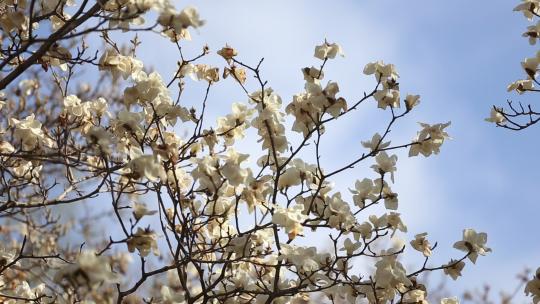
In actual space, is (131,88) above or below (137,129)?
above

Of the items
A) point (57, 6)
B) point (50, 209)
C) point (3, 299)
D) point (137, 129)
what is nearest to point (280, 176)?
point (137, 129)

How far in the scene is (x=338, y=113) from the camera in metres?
2.66

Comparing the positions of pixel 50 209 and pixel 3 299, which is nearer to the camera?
pixel 3 299

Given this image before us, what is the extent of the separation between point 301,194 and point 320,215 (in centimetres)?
13

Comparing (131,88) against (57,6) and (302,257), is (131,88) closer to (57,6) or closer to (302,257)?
(57,6)

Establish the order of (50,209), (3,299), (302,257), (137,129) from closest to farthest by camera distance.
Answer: (302,257), (137,129), (3,299), (50,209)

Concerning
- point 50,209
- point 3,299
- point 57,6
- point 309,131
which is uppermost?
point 50,209

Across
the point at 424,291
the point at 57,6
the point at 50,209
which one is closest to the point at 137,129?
the point at 57,6

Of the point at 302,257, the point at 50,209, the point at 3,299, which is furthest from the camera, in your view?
the point at 50,209

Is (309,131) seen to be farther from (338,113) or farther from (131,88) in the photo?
(131,88)

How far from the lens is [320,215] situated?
266 centimetres

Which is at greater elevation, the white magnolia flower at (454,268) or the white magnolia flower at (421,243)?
the white magnolia flower at (421,243)

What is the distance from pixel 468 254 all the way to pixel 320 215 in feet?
2.28

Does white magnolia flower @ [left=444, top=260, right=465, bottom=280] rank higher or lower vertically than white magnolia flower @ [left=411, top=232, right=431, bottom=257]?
lower
